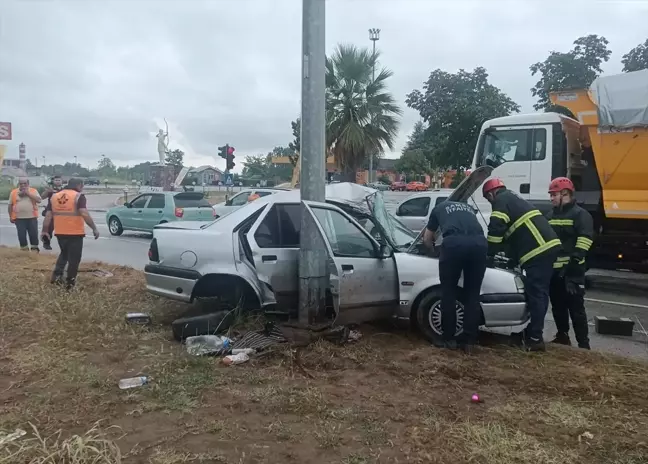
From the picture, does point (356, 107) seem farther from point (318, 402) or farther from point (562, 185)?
point (318, 402)

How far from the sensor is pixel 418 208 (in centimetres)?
1338

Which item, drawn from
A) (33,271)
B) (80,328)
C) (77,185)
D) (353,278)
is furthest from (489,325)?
(33,271)

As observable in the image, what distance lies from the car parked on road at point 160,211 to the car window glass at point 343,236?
10.2 m

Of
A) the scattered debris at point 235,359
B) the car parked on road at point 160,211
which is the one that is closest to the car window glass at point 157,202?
the car parked on road at point 160,211

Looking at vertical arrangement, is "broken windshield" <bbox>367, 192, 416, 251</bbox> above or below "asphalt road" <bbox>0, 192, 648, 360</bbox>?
above

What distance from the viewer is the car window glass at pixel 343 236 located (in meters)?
5.84

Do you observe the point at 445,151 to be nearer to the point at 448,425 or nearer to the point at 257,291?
the point at 257,291

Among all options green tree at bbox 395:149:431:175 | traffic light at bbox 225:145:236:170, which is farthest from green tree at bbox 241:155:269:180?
traffic light at bbox 225:145:236:170

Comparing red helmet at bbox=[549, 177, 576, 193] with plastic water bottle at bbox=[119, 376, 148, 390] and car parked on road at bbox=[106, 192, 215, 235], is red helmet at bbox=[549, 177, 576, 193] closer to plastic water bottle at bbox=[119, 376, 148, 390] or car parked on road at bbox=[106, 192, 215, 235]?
plastic water bottle at bbox=[119, 376, 148, 390]

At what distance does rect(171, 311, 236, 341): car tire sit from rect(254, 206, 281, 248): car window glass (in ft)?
2.85

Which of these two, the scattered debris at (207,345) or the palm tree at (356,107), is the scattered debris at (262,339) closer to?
the scattered debris at (207,345)

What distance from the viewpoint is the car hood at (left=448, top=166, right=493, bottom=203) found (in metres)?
5.84

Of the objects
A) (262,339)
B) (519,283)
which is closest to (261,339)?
(262,339)

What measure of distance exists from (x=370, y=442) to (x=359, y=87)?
1604 centimetres
